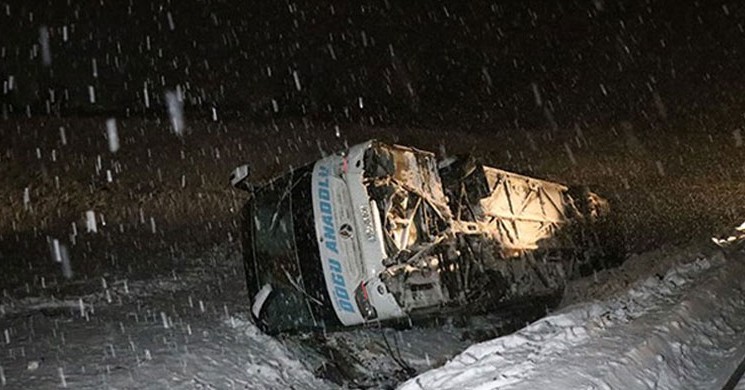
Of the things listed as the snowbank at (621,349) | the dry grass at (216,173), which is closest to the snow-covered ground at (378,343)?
Answer: the snowbank at (621,349)

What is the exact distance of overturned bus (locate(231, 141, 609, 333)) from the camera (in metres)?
6.24

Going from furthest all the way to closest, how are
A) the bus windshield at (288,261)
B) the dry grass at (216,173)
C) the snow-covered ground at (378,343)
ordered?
1. the dry grass at (216,173)
2. the bus windshield at (288,261)
3. the snow-covered ground at (378,343)

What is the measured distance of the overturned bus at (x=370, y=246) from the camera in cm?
624

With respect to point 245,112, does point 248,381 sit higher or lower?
lower

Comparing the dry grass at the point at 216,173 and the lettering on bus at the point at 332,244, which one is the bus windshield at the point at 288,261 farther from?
the dry grass at the point at 216,173

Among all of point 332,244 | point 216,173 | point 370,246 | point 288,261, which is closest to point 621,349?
point 370,246

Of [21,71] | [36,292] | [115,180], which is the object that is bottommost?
[36,292]

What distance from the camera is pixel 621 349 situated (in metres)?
4.66

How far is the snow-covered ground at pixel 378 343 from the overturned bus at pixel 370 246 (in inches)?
23.2

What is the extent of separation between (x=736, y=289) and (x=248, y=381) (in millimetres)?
5655

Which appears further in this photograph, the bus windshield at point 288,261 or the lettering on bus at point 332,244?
the bus windshield at point 288,261

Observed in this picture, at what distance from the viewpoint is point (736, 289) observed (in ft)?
22.6

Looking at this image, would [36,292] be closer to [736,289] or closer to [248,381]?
[248,381]

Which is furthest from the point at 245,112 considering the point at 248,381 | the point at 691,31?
the point at 691,31
